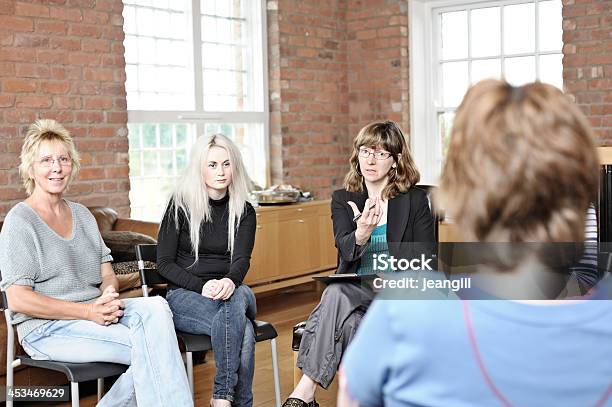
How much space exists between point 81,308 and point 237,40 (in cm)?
409

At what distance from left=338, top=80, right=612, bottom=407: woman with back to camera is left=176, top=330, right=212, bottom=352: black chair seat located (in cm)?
234

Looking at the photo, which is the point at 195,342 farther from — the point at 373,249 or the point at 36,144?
the point at 36,144

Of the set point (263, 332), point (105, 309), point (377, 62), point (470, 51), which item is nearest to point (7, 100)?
point (105, 309)

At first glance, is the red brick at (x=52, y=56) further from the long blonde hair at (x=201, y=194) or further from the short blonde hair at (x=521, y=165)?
the short blonde hair at (x=521, y=165)

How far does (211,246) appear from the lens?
12.0ft

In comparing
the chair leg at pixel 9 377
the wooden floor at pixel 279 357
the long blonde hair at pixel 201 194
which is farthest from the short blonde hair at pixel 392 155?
the chair leg at pixel 9 377

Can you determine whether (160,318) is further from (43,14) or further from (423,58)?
(423,58)

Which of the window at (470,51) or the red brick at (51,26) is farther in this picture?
the window at (470,51)

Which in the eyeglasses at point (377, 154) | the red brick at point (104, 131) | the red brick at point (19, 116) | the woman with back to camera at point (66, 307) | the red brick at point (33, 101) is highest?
the red brick at point (33, 101)

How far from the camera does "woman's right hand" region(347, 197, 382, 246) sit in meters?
3.44

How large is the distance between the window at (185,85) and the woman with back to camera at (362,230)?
2511 millimetres

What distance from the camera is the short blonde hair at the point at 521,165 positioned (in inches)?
39.0

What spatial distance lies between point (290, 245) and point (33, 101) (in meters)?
2.16

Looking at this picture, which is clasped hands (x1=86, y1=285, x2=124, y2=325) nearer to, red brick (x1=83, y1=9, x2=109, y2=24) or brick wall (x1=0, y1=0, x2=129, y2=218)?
brick wall (x1=0, y1=0, x2=129, y2=218)
